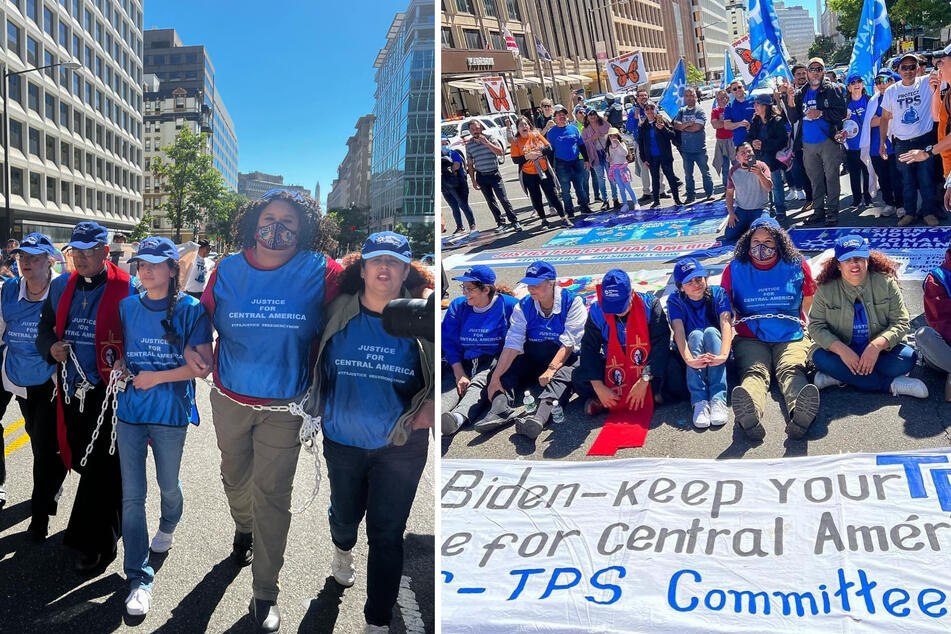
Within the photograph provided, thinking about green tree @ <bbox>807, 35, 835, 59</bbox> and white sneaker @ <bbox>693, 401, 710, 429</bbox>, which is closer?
white sneaker @ <bbox>693, 401, 710, 429</bbox>

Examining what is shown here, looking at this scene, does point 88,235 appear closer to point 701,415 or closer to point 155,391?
point 155,391

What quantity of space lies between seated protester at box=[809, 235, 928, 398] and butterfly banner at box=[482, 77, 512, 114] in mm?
6252

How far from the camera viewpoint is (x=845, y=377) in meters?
4.18

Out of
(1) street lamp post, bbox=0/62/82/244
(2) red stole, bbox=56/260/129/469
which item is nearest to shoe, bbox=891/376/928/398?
(2) red stole, bbox=56/260/129/469

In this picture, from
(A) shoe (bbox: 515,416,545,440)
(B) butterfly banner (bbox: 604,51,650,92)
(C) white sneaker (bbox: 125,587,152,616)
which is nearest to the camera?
(C) white sneaker (bbox: 125,587,152,616)

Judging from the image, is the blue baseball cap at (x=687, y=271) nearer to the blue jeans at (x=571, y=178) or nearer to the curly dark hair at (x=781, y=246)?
the curly dark hair at (x=781, y=246)

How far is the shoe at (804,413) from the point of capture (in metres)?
3.74

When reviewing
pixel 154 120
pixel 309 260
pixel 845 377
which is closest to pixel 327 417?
pixel 309 260

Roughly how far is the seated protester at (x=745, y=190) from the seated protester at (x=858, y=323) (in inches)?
102

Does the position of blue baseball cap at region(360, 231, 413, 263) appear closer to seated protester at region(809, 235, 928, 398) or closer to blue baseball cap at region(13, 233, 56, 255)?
blue baseball cap at region(13, 233, 56, 255)

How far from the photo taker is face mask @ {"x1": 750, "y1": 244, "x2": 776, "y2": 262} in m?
4.49

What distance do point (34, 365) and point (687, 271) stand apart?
10.8 ft

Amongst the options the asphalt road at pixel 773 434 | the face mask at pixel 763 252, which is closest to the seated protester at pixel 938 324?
the asphalt road at pixel 773 434

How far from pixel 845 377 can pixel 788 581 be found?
6.11ft
